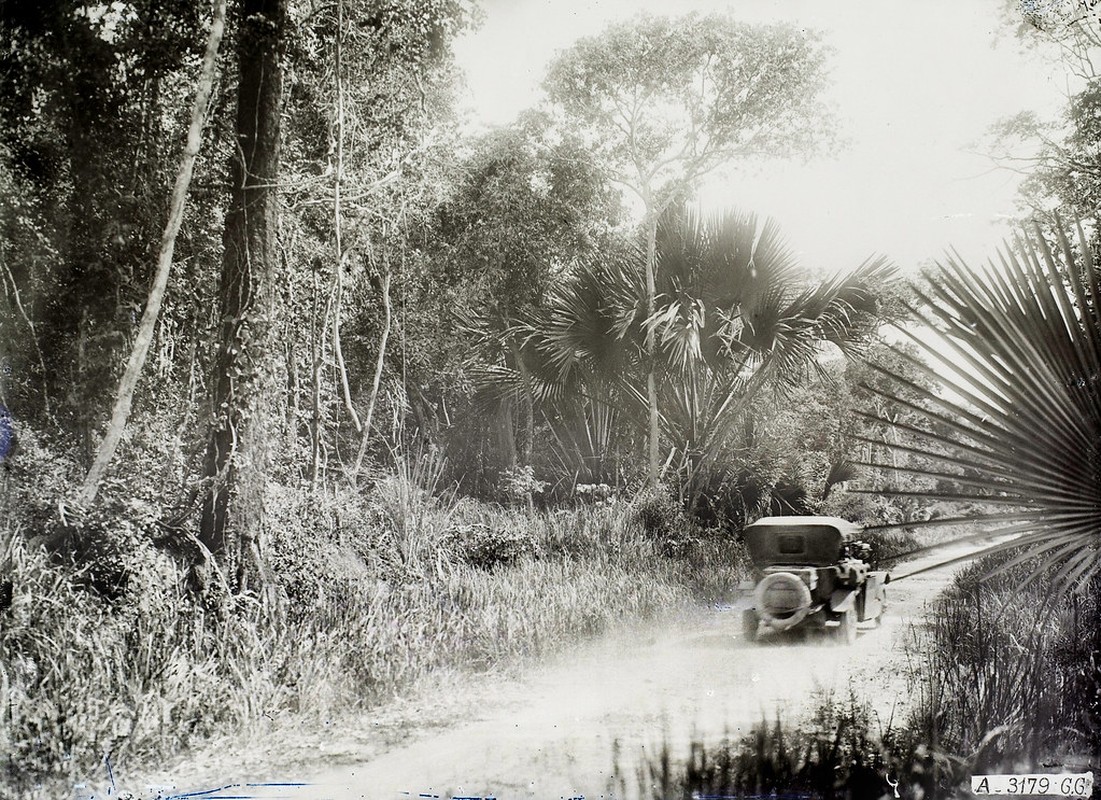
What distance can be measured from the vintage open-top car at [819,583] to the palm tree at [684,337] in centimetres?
46

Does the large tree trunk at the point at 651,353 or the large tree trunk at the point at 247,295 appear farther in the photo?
the large tree trunk at the point at 651,353

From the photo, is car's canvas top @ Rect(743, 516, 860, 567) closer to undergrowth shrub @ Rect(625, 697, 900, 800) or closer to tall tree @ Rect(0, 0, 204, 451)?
undergrowth shrub @ Rect(625, 697, 900, 800)

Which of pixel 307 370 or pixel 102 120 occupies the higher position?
pixel 102 120

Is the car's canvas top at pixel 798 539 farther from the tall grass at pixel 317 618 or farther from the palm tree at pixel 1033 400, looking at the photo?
the palm tree at pixel 1033 400

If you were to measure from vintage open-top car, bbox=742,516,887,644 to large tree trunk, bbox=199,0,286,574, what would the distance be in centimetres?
222

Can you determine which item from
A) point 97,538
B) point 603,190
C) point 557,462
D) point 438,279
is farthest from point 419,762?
point 603,190

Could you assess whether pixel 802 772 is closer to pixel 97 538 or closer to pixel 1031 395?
pixel 1031 395

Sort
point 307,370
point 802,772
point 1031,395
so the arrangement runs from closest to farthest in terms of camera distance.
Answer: point 1031,395
point 802,772
point 307,370

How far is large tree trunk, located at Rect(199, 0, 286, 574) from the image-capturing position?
347 cm

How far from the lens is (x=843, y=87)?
3.52 m

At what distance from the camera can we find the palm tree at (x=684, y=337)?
362 cm

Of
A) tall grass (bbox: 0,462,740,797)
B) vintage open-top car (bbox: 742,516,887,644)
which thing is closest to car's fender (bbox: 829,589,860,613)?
vintage open-top car (bbox: 742,516,887,644)

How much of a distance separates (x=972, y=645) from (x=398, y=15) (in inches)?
146

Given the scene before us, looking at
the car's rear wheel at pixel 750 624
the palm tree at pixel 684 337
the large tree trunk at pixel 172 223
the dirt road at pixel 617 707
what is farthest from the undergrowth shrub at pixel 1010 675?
the large tree trunk at pixel 172 223
